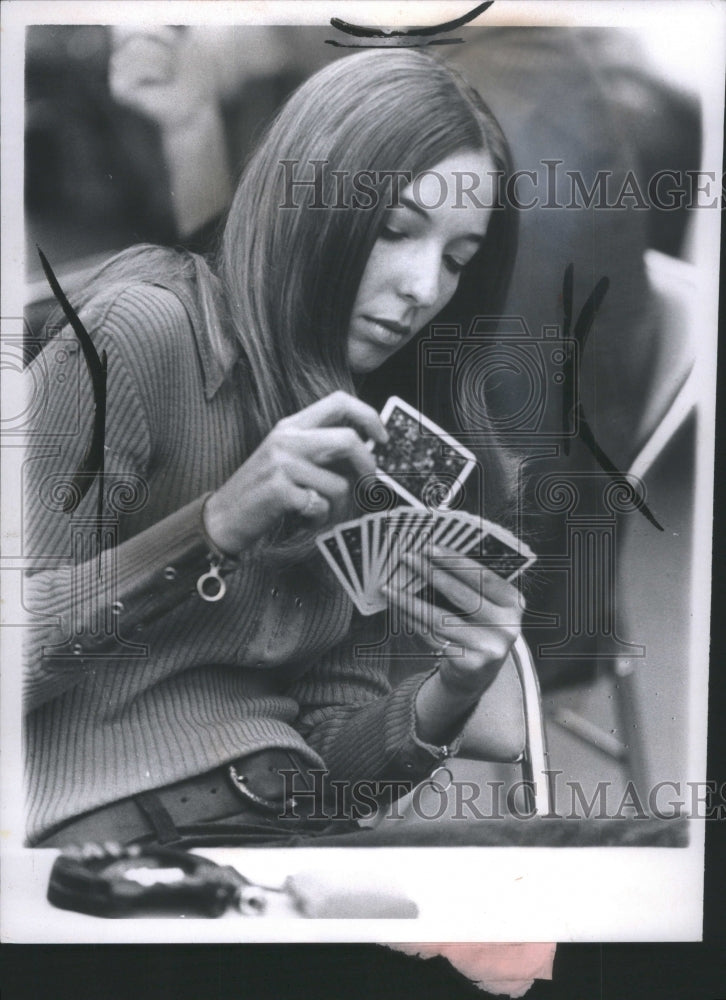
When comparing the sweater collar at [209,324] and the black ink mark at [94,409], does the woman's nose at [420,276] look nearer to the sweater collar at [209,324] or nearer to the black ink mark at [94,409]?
the sweater collar at [209,324]

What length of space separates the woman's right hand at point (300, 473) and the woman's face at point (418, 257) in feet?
0.57

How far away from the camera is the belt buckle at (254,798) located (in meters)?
3.01

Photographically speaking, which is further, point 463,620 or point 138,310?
point 463,620

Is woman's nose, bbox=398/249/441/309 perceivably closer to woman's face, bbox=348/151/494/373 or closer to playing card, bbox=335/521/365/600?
woman's face, bbox=348/151/494/373

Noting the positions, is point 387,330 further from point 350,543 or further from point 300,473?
point 350,543

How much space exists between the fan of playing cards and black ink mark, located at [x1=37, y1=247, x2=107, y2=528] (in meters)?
0.67

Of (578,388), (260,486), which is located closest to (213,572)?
(260,486)

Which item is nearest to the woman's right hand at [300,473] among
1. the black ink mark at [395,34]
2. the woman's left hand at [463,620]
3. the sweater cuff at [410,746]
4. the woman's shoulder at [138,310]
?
the woman's left hand at [463,620]

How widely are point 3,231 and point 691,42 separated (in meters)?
2.04

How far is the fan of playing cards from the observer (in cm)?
303

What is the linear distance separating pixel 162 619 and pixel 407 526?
0.75 metres

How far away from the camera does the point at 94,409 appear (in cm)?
297

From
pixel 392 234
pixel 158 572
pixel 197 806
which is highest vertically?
pixel 392 234

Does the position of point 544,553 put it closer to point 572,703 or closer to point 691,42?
point 572,703
